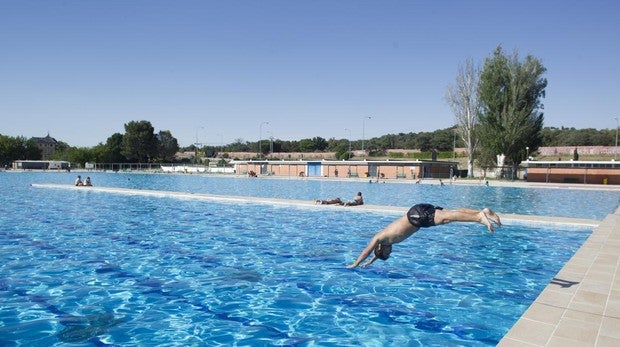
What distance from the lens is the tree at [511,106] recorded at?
48.0 metres

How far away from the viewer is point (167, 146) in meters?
112

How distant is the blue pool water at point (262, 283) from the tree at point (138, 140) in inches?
3475

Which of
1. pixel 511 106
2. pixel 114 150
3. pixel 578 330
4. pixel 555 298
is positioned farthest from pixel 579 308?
pixel 114 150

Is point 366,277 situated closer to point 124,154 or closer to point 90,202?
point 90,202

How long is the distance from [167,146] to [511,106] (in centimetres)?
8798

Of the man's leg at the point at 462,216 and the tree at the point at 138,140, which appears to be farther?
the tree at the point at 138,140

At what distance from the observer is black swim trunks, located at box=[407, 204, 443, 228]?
573 cm

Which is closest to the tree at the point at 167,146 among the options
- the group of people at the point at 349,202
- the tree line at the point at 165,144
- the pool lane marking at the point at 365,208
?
the tree line at the point at 165,144

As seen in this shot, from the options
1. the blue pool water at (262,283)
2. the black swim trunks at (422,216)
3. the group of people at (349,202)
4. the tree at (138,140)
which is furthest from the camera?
the tree at (138,140)

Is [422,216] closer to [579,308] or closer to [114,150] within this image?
[579,308]

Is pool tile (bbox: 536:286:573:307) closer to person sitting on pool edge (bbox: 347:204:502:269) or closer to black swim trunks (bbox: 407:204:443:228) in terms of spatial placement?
person sitting on pool edge (bbox: 347:204:502:269)

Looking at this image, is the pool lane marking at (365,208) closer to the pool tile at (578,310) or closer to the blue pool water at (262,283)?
the blue pool water at (262,283)

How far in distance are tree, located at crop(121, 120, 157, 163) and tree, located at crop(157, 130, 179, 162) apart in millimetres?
5750

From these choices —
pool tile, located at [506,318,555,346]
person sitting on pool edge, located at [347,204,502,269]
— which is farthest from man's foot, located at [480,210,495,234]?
pool tile, located at [506,318,555,346]
